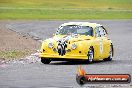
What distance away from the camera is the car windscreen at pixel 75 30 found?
24.9m

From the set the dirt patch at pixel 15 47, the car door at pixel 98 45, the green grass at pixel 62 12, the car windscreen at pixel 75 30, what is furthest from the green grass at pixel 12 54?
the green grass at pixel 62 12

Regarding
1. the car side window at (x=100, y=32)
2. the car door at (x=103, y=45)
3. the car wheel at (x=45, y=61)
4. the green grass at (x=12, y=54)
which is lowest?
the car wheel at (x=45, y=61)

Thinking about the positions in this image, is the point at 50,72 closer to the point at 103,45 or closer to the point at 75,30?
the point at 75,30

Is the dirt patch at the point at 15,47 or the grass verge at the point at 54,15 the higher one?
the grass verge at the point at 54,15

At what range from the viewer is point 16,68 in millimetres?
21422

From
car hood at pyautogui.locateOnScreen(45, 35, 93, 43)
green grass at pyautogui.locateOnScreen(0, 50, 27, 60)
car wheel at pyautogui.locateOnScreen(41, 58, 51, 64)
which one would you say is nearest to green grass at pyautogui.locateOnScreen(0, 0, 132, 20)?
green grass at pyautogui.locateOnScreen(0, 50, 27, 60)

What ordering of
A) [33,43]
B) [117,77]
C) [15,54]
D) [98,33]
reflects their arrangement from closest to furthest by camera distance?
[117,77] → [98,33] → [15,54] → [33,43]

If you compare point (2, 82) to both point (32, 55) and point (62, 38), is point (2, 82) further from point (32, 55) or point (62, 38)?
point (32, 55)

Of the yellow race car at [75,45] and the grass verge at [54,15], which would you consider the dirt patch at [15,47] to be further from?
the grass verge at [54,15]

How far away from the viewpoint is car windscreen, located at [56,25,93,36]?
24922 millimetres

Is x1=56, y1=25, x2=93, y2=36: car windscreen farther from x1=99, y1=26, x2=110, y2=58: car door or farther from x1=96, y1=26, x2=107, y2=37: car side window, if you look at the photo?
x1=99, y1=26, x2=110, y2=58: car door

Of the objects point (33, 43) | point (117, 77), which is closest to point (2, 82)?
point (117, 77)

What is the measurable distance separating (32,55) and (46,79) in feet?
33.0

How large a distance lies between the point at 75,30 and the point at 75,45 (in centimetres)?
137
